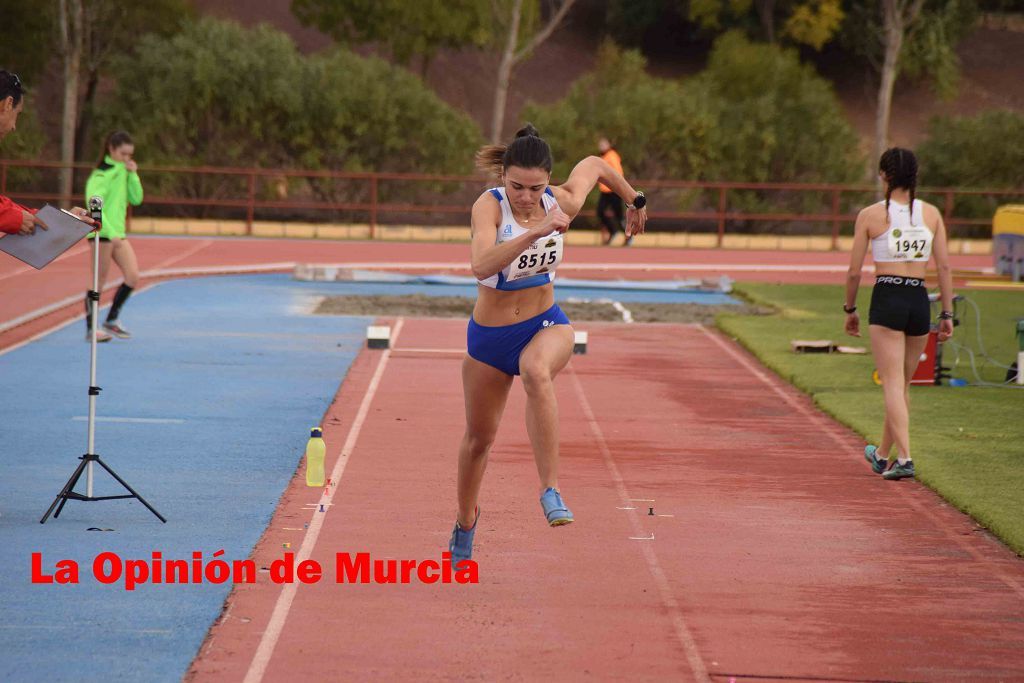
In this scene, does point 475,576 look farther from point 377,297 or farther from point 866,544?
point 377,297

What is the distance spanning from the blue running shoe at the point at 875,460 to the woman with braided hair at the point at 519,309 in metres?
3.58

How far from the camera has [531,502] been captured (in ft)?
29.0

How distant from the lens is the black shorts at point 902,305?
9.26 meters

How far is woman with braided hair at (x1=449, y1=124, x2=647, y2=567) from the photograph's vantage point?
635cm

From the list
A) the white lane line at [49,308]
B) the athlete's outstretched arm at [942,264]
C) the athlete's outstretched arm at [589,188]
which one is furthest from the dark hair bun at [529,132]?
the white lane line at [49,308]

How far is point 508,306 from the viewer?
6645 mm

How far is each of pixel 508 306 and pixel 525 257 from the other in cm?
30

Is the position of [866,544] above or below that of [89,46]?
below

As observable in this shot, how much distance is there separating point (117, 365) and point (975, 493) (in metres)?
8.39

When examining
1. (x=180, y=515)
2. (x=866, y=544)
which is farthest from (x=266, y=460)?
(x=866, y=544)

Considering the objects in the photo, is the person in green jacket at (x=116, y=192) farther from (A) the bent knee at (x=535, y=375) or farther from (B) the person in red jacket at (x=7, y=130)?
(A) the bent knee at (x=535, y=375)

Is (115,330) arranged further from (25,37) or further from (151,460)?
(25,37)

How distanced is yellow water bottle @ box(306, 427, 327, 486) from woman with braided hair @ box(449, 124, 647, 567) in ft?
6.87

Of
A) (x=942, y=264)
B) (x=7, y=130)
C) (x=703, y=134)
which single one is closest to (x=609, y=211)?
(x=703, y=134)
